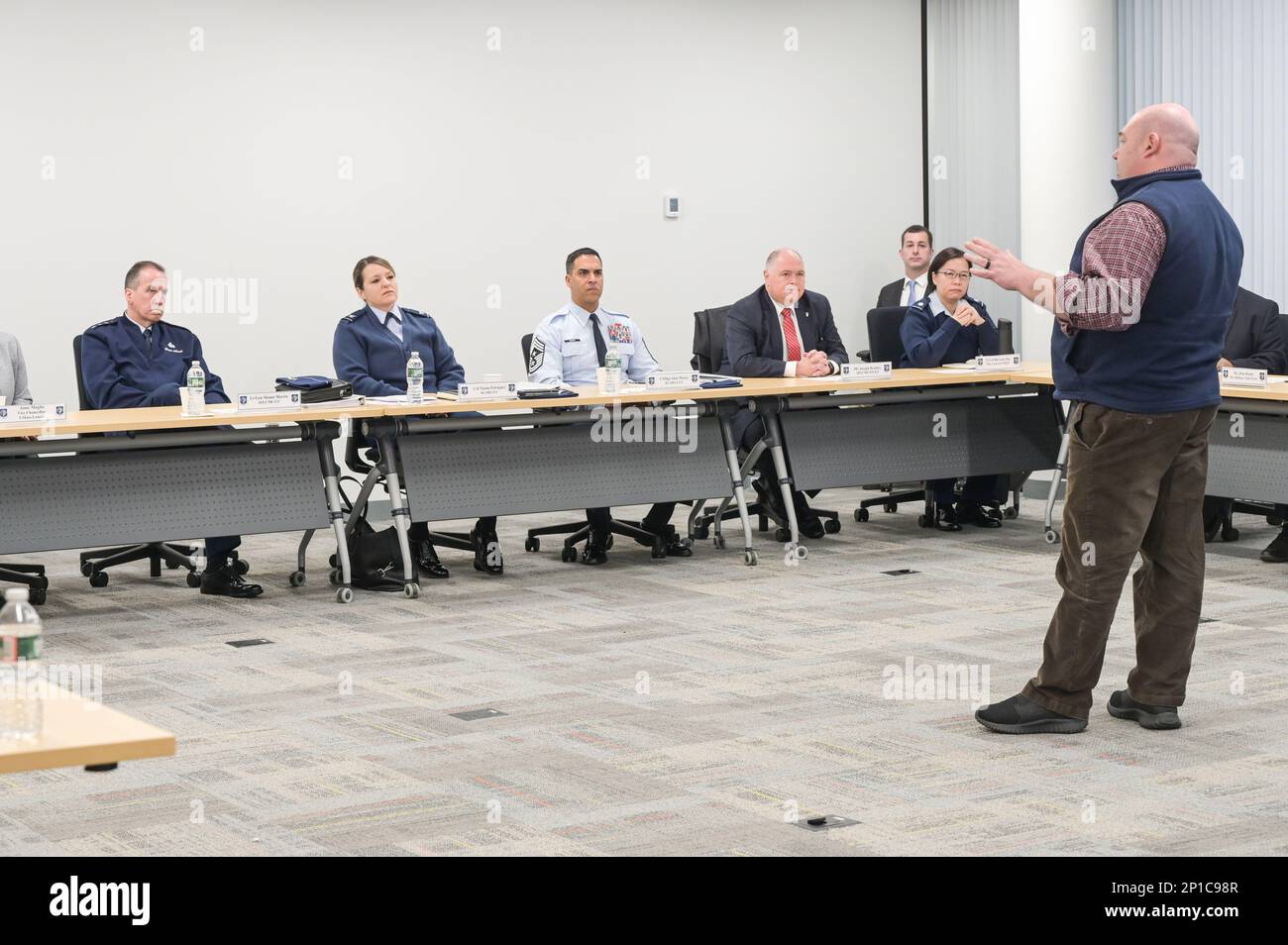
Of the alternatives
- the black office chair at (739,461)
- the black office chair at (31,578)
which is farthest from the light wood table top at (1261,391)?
the black office chair at (31,578)

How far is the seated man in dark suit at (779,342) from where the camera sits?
297 inches

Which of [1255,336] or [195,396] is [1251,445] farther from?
[195,396]

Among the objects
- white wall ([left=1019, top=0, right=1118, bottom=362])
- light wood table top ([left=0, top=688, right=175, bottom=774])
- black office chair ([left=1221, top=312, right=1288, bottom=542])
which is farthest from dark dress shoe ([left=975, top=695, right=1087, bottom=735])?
white wall ([left=1019, top=0, right=1118, bottom=362])

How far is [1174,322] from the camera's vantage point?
3.93 meters

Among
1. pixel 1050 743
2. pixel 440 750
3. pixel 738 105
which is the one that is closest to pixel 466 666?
pixel 440 750

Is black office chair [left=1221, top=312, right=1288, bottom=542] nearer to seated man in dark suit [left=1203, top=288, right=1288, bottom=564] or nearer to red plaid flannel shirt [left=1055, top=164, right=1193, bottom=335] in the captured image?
seated man in dark suit [left=1203, top=288, right=1288, bottom=564]

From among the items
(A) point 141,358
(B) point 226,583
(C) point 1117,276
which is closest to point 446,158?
(A) point 141,358

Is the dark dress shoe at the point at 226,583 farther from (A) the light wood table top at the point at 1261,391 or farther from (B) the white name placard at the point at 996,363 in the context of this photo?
(B) the white name placard at the point at 996,363

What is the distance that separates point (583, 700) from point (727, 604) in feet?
5.03

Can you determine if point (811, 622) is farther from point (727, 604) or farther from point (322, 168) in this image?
point (322, 168)

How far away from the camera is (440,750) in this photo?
4.15m

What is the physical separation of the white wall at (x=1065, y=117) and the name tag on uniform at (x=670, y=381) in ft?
9.54

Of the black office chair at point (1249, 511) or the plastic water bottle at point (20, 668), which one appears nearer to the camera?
the plastic water bottle at point (20, 668)

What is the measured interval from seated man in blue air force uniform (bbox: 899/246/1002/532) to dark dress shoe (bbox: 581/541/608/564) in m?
1.62
